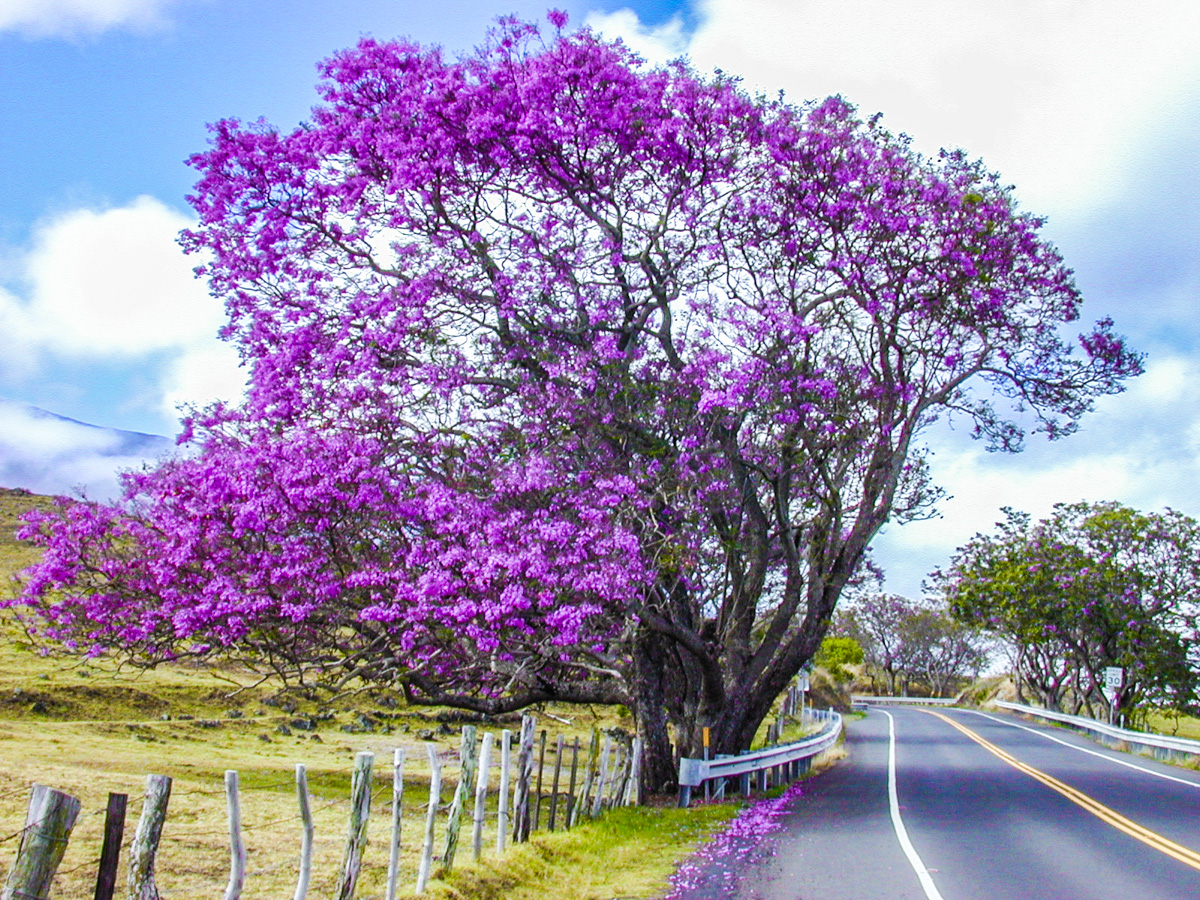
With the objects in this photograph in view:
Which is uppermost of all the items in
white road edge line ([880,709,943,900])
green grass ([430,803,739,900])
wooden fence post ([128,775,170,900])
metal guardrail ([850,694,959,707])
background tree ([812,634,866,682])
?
background tree ([812,634,866,682])

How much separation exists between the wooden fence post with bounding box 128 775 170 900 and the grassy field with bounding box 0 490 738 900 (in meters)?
0.85

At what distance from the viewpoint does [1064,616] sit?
46312 millimetres

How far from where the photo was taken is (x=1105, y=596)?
4525 centimetres

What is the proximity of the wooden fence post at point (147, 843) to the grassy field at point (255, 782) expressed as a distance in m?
0.85

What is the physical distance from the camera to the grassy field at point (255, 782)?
38.8 ft

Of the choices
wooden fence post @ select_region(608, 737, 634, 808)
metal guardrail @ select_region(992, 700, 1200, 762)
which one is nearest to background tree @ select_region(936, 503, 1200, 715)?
metal guardrail @ select_region(992, 700, 1200, 762)

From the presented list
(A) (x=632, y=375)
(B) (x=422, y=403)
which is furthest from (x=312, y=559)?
(A) (x=632, y=375)

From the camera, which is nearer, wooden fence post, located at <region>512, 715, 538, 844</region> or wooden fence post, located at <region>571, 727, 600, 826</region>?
wooden fence post, located at <region>512, 715, 538, 844</region>

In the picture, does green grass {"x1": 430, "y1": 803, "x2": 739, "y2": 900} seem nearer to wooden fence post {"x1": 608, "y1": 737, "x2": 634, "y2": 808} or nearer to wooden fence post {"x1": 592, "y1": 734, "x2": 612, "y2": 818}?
wooden fence post {"x1": 592, "y1": 734, "x2": 612, "y2": 818}

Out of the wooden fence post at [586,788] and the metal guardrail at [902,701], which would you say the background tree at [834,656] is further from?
the wooden fence post at [586,788]

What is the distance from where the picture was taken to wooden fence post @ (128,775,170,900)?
707 cm

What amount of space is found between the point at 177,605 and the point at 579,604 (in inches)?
233

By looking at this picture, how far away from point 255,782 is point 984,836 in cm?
1294

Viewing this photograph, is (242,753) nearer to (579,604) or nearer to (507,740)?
(579,604)
